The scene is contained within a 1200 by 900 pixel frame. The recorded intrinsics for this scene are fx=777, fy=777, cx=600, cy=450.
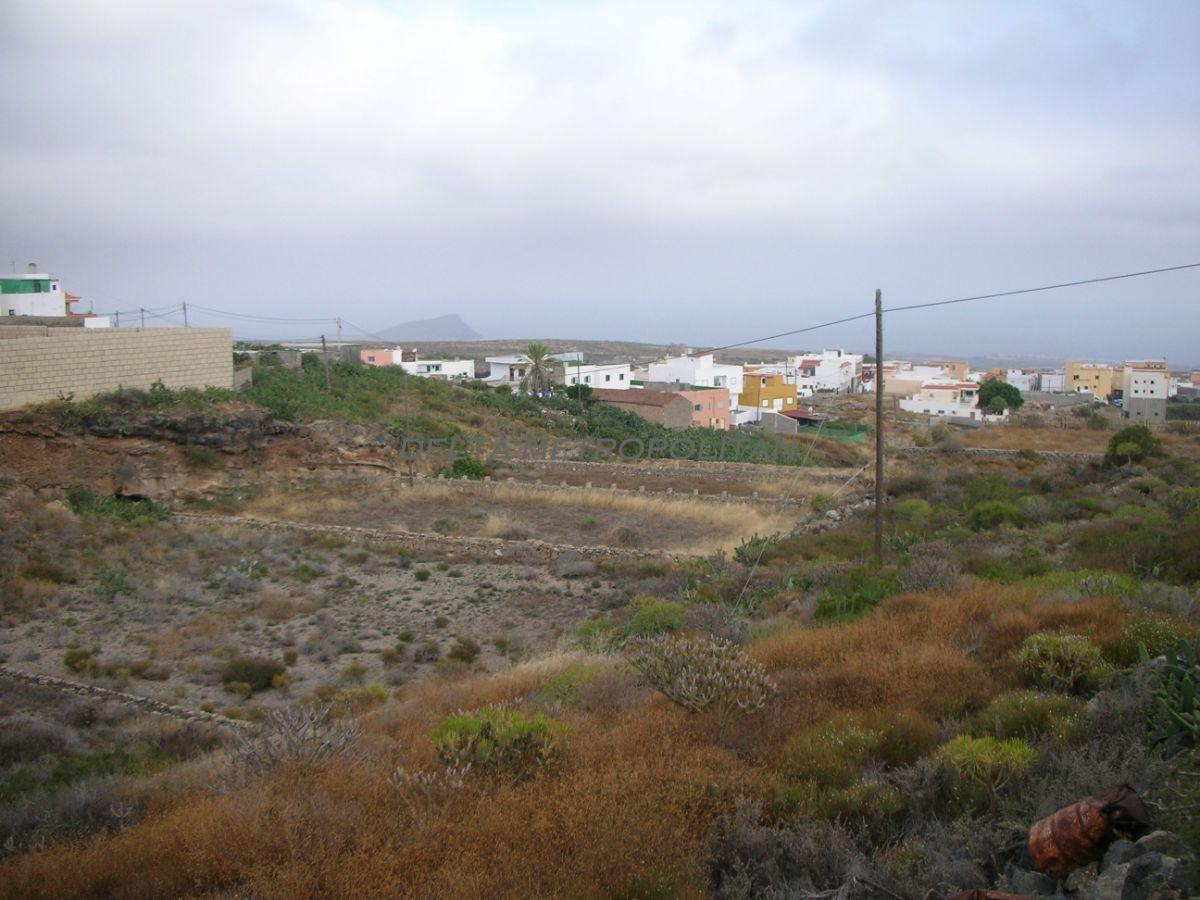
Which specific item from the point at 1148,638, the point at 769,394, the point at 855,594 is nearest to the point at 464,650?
the point at 855,594

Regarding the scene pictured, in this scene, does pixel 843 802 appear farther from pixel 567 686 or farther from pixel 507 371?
pixel 507 371

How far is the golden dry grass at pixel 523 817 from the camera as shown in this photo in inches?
158

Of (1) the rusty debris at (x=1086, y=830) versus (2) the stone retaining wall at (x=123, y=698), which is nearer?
(1) the rusty debris at (x=1086, y=830)

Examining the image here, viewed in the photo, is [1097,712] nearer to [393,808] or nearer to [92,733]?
[393,808]

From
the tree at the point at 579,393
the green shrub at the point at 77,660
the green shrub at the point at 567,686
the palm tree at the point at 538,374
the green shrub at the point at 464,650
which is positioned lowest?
the green shrub at the point at 464,650

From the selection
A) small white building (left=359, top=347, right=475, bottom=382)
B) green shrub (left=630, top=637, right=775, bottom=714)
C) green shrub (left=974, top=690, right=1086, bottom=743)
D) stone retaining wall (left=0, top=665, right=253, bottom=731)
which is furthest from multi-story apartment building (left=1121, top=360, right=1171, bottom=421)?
stone retaining wall (left=0, top=665, right=253, bottom=731)

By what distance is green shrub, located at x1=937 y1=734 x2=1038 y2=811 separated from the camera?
449 centimetres

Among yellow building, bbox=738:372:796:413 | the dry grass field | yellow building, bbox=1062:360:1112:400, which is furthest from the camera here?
yellow building, bbox=1062:360:1112:400

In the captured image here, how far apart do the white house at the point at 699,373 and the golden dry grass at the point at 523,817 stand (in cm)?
5985

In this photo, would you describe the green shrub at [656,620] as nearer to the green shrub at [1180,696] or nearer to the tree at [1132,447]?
the green shrub at [1180,696]

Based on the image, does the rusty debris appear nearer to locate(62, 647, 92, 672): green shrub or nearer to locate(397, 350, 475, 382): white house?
locate(62, 647, 92, 672): green shrub

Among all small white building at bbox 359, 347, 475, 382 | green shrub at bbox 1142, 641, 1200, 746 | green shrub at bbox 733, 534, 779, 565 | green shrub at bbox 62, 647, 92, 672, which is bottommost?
green shrub at bbox 62, 647, 92, 672

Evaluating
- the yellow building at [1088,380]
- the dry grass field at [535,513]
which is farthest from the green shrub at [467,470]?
the yellow building at [1088,380]

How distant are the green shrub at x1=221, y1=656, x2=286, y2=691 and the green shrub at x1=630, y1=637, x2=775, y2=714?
20.6 ft
